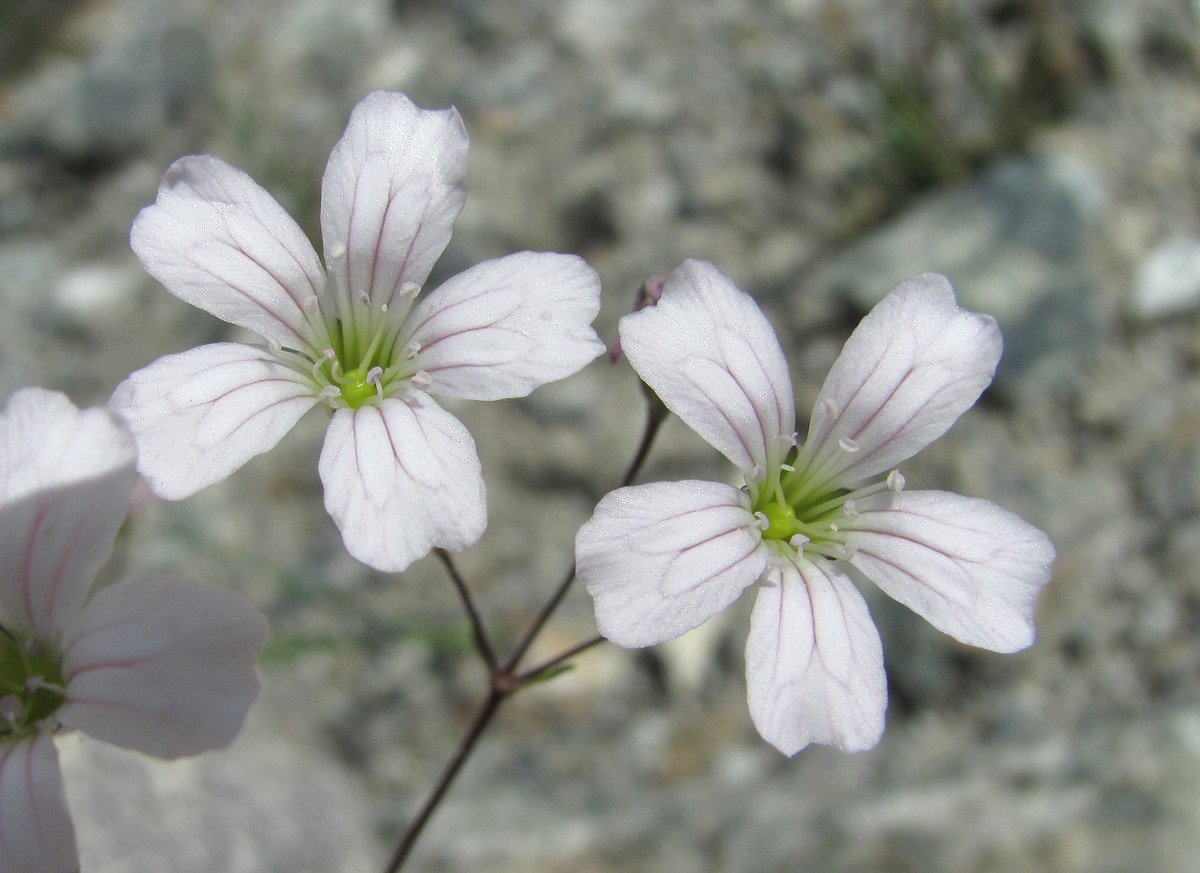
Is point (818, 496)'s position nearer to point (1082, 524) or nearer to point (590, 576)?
point (590, 576)

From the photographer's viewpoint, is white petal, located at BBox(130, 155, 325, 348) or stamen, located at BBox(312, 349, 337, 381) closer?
white petal, located at BBox(130, 155, 325, 348)

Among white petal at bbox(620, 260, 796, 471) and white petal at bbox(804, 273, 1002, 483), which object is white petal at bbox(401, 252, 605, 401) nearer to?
white petal at bbox(620, 260, 796, 471)

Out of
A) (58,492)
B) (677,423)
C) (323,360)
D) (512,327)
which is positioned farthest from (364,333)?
(677,423)

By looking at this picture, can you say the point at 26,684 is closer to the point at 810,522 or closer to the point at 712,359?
the point at 712,359

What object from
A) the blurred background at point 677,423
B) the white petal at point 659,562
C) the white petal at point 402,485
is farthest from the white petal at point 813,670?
the blurred background at point 677,423

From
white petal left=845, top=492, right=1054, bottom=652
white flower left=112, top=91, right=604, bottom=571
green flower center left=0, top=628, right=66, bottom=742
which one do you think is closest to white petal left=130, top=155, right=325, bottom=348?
white flower left=112, top=91, right=604, bottom=571

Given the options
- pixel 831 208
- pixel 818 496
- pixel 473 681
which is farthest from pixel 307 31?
pixel 818 496
